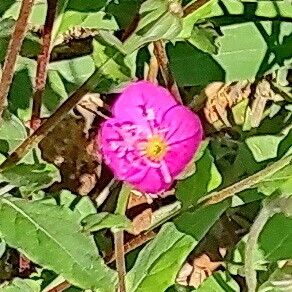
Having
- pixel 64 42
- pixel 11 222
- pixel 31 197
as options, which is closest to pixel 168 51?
pixel 64 42

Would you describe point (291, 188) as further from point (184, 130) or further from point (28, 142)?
point (28, 142)

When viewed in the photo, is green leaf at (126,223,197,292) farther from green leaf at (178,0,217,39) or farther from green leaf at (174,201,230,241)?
green leaf at (178,0,217,39)

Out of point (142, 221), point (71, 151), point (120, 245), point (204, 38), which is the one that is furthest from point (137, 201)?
point (204, 38)

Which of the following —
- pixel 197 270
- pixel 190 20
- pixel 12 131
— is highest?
pixel 190 20

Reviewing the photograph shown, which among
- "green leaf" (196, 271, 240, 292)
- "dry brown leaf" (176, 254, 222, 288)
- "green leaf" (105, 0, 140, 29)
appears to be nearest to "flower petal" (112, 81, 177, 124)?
"green leaf" (105, 0, 140, 29)

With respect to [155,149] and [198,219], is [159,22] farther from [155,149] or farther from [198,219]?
[198,219]

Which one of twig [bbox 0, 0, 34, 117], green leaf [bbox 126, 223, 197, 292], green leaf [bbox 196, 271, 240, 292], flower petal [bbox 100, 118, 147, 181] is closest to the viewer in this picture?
twig [bbox 0, 0, 34, 117]
